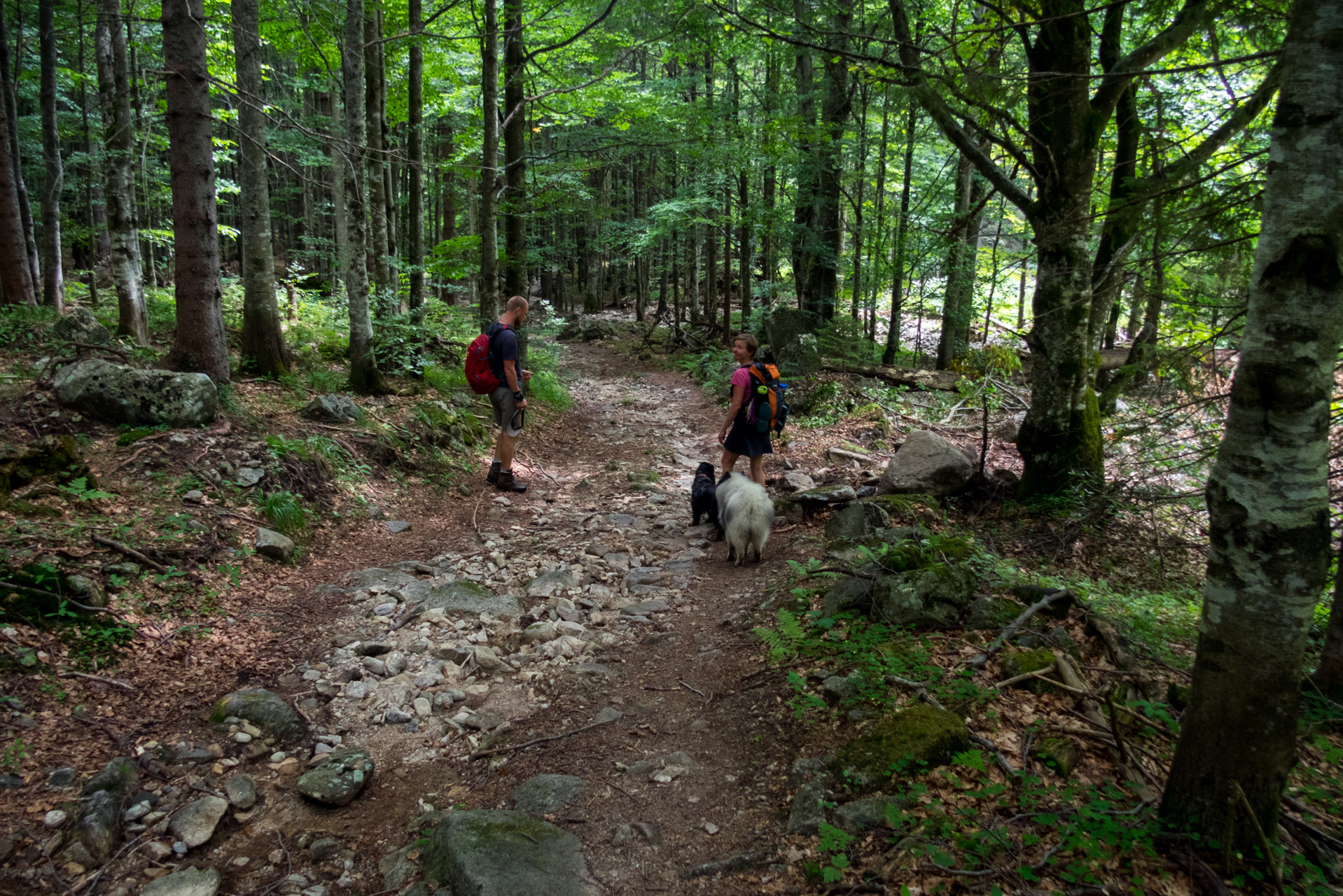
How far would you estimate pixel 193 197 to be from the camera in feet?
21.5

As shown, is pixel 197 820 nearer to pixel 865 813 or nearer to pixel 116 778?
pixel 116 778

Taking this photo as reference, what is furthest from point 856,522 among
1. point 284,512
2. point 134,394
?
point 134,394

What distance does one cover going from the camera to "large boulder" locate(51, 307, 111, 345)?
8227 mm

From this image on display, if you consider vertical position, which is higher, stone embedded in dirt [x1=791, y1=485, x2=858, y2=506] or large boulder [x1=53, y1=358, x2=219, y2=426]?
large boulder [x1=53, y1=358, x2=219, y2=426]

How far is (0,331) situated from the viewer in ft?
26.7

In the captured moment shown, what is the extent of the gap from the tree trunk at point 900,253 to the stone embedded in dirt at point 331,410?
33.4 feet

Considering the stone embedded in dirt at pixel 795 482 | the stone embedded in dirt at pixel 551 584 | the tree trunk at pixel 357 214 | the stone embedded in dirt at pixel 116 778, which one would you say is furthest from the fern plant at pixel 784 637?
the tree trunk at pixel 357 214

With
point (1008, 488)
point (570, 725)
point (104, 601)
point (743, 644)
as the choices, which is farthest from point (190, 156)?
point (1008, 488)

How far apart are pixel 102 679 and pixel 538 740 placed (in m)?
2.39

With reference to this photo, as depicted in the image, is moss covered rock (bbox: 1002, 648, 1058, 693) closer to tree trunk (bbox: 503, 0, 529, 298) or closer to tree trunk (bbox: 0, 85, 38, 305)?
tree trunk (bbox: 503, 0, 529, 298)

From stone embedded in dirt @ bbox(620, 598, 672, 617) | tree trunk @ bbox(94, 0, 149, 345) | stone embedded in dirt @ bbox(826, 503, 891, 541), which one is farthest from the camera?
tree trunk @ bbox(94, 0, 149, 345)

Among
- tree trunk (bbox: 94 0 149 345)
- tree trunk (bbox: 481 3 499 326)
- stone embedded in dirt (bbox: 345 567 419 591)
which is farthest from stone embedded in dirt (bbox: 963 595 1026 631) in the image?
tree trunk (bbox: 94 0 149 345)

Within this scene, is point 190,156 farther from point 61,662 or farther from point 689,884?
point 689,884

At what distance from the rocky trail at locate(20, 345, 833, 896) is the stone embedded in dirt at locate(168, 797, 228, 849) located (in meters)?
0.01
